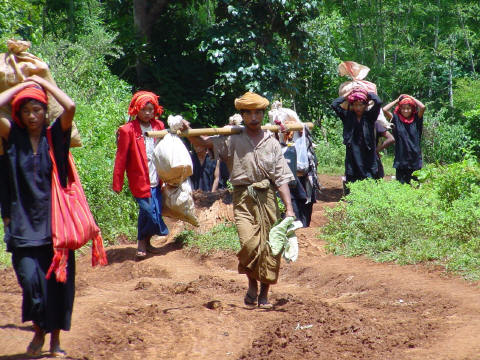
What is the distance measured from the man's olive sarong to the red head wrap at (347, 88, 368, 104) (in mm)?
3206

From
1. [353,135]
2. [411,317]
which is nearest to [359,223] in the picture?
[353,135]

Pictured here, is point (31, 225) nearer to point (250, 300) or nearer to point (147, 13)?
point (250, 300)

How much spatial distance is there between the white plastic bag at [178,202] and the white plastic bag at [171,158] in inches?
12.6

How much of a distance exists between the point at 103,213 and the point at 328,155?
12.3m

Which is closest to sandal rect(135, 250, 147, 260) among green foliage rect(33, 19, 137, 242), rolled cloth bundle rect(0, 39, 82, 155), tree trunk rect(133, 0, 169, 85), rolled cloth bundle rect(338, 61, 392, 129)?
green foliage rect(33, 19, 137, 242)

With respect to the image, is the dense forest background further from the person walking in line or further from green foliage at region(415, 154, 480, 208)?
green foliage at region(415, 154, 480, 208)

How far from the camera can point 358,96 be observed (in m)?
9.84

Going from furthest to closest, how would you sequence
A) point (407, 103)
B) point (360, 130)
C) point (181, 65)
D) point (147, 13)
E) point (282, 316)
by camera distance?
1. point (147, 13)
2. point (181, 65)
3. point (407, 103)
4. point (360, 130)
5. point (282, 316)

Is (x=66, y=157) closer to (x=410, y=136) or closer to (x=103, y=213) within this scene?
(x=103, y=213)

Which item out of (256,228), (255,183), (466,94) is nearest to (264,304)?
(256,228)

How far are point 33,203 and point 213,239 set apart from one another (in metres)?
5.19

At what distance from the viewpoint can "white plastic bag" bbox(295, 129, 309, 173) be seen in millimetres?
10547

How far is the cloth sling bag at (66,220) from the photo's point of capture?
199 inches

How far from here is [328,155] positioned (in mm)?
22234
